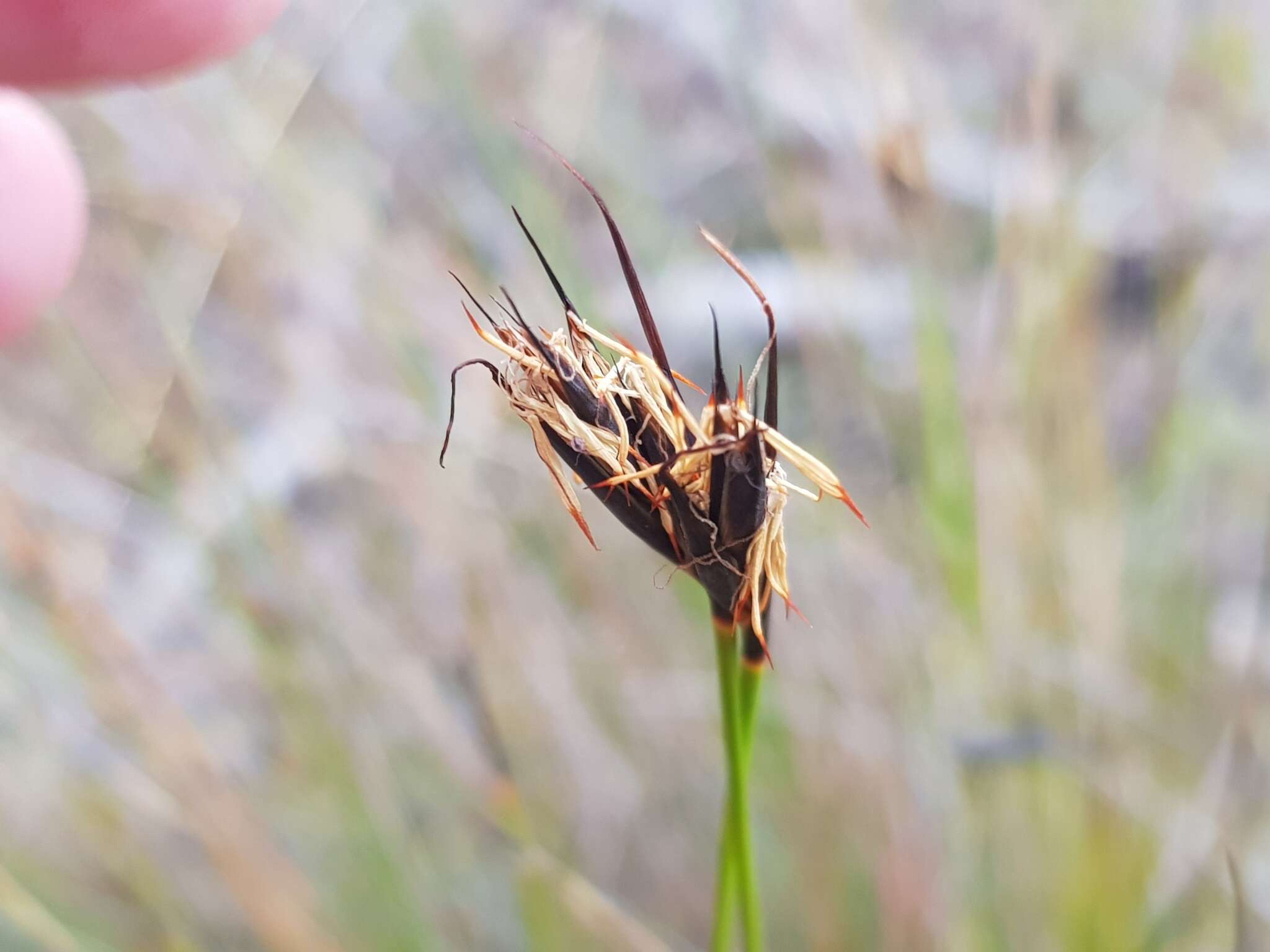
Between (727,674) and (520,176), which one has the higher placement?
(520,176)

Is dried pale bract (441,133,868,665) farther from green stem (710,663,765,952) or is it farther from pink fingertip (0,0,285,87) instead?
pink fingertip (0,0,285,87)

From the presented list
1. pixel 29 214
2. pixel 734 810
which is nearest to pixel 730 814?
pixel 734 810

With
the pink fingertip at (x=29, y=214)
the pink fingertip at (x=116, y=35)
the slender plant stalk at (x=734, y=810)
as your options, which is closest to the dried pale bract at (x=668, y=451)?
the slender plant stalk at (x=734, y=810)

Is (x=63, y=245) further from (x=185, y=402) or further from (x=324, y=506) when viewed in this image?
(x=324, y=506)

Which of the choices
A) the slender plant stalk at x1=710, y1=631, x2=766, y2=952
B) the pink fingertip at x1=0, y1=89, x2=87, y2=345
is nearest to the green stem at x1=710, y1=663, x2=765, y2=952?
the slender plant stalk at x1=710, y1=631, x2=766, y2=952

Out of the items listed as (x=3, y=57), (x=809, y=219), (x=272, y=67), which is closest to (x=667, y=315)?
(x=809, y=219)

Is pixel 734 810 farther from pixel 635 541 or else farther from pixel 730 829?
pixel 635 541

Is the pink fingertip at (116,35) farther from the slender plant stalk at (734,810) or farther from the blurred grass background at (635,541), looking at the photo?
the slender plant stalk at (734,810)
